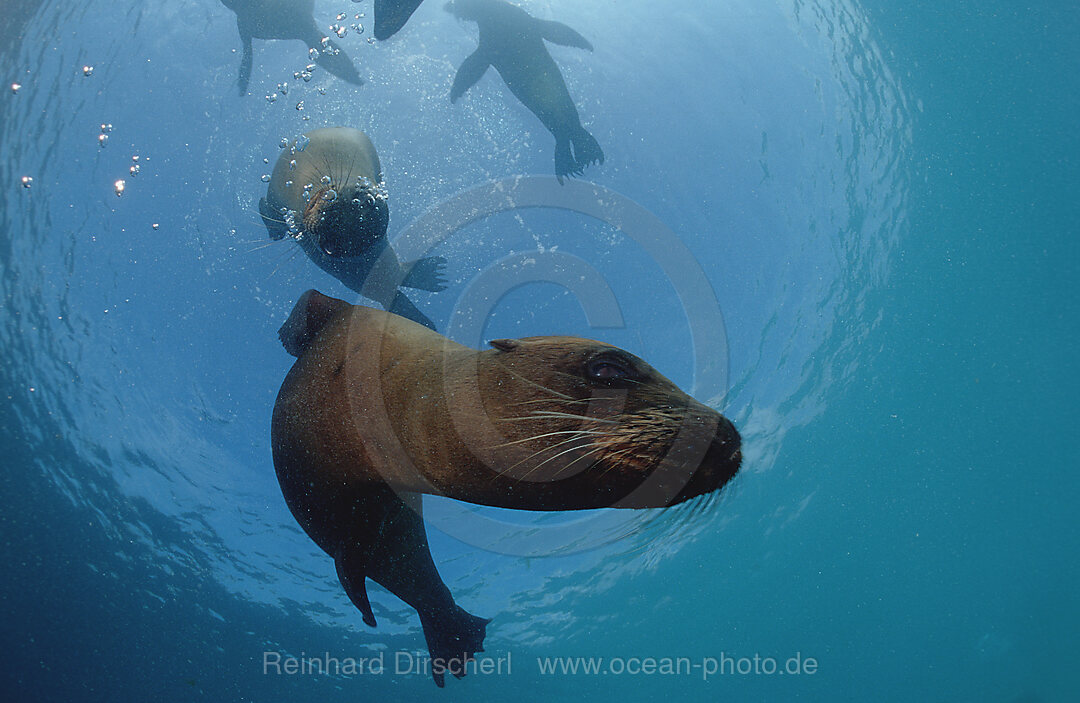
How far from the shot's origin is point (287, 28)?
7031 mm

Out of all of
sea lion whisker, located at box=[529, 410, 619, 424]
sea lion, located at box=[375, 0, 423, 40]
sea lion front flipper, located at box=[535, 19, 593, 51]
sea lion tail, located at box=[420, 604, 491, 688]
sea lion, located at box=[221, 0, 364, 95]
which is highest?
sea lion front flipper, located at box=[535, 19, 593, 51]

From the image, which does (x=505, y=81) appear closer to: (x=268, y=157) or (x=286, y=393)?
(x=268, y=157)

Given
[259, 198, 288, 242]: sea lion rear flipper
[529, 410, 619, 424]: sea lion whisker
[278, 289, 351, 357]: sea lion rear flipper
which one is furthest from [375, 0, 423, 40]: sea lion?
[529, 410, 619, 424]: sea lion whisker

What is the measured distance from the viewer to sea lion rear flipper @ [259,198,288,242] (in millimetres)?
6110

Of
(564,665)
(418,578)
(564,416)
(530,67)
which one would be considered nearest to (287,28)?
(530,67)

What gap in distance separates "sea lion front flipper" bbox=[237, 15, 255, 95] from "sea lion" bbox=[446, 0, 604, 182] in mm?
2609

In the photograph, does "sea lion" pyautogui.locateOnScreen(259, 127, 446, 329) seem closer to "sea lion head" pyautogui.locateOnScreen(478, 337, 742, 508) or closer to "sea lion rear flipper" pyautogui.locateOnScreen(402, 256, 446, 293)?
"sea lion rear flipper" pyautogui.locateOnScreen(402, 256, 446, 293)

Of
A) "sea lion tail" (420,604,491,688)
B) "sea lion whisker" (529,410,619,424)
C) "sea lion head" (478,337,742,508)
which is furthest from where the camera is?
"sea lion tail" (420,604,491,688)

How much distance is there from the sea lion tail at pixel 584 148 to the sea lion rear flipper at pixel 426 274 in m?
3.05

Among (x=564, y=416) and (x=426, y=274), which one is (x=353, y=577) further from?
(x=426, y=274)

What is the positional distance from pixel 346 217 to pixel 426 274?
1.53 m

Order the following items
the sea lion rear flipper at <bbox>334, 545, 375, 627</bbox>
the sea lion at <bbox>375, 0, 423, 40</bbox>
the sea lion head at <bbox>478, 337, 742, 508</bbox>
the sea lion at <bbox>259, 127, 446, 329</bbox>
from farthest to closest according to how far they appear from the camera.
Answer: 1. the sea lion at <bbox>375, 0, 423, 40</bbox>
2. the sea lion at <bbox>259, 127, 446, 329</bbox>
3. the sea lion rear flipper at <bbox>334, 545, 375, 627</bbox>
4. the sea lion head at <bbox>478, 337, 742, 508</bbox>

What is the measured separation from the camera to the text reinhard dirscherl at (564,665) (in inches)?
798

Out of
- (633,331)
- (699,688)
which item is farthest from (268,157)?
(699,688)
